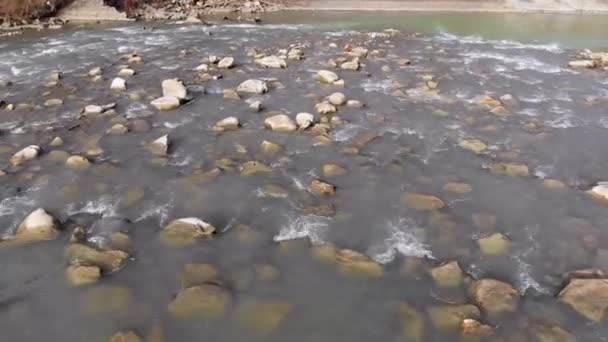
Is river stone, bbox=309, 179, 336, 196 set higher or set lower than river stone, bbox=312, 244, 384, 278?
Result: higher

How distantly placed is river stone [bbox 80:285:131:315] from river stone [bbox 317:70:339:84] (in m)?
8.26

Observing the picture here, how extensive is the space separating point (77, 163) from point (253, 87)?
4.80 meters

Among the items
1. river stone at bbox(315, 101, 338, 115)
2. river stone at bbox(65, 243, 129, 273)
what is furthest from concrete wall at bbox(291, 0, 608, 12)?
river stone at bbox(65, 243, 129, 273)

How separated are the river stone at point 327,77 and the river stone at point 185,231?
684 centimetres

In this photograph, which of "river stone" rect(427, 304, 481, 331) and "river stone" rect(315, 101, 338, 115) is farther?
"river stone" rect(315, 101, 338, 115)

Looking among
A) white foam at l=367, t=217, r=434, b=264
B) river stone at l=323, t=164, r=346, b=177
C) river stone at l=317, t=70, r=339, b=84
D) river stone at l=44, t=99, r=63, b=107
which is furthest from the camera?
river stone at l=317, t=70, r=339, b=84

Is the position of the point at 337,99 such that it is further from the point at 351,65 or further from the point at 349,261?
the point at 349,261

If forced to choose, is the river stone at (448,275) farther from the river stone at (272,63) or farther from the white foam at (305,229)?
the river stone at (272,63)

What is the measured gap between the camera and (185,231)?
6566mm

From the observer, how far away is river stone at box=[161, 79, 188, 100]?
11398 mm

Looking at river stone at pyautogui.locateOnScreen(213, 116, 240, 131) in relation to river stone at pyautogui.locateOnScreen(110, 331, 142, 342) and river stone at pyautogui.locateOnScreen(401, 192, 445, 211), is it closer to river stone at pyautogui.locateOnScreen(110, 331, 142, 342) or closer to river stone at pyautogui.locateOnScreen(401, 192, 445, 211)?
river stone at pyautogui.locateOnScreen(401, 192, 445, 211)

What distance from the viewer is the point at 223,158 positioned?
8.61 m

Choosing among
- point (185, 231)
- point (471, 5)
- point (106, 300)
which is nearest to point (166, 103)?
point (185, 231)

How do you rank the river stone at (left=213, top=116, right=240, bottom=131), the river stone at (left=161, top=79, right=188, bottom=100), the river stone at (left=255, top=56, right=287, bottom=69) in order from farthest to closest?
the river stone at (left=255, top=56, right=287, bottom=69)
the river stone at (left=161, top=79, right=188, bottom=100)
the river stone at (left=213, top=116, right=240, bottom=131)
